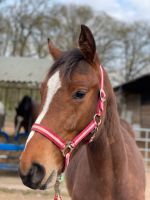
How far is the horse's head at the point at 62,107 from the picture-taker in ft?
5.72

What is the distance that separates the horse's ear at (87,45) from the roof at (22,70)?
5.89 metres

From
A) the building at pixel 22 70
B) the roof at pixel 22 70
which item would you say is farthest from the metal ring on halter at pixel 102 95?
the roof at pixel 22 70

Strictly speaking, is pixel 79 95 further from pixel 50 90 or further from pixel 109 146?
pixel 109 146

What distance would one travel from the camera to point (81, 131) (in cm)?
197

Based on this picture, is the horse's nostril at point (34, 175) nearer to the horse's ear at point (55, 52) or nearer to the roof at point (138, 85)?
the horse's ear at point (55, 52)

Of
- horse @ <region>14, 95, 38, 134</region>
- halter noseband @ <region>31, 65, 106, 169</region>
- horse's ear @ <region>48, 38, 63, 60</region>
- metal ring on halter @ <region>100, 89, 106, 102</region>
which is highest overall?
horse's ear @ <region>48, 38, 63, 60</region>

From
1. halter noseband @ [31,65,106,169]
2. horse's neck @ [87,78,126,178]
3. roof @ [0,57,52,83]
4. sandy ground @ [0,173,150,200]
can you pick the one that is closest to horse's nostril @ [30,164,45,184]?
halter noseband @ [31,65,106,169]

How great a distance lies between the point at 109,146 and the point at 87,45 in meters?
0.73

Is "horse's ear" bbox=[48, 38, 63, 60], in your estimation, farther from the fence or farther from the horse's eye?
the fence

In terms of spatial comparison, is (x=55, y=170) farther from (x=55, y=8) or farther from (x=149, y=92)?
(x=55, y=8)

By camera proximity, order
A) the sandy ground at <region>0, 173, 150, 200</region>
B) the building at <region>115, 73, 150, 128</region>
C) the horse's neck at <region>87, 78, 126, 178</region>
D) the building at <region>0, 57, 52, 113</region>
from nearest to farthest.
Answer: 1. the horse's neck at <region>87, 78, 126, 178</region>
2. the sandy ground at <region>0, 173, 150, 200</region>
3. the building at <region>0, 57, 52, 113</region>
4. the building at <region>115, 73, 150, 128</region>

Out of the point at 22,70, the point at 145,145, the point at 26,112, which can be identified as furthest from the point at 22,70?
the point at 145,145

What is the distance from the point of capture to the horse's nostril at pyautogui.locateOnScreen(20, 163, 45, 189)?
5.66 feet

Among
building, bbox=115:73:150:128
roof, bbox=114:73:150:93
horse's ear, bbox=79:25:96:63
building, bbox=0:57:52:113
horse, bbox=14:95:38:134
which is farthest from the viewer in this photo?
building, bbox=115:73:150:128
